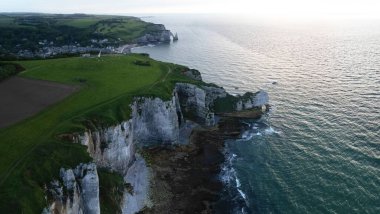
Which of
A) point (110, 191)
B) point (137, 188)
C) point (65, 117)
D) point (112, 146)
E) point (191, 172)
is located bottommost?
point (137, 188)

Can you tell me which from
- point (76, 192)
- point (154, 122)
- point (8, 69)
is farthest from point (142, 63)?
point (76, 192)

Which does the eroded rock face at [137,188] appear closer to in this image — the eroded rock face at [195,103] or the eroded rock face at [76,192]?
the eroded rock face at [76,192]

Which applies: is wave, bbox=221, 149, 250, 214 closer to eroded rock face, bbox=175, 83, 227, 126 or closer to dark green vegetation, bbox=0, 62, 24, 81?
eroded rock face, bbox=175, 83, 227, 126

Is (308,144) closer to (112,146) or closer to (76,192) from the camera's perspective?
(112,146)

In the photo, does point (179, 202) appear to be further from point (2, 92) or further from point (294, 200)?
point (2, 92)

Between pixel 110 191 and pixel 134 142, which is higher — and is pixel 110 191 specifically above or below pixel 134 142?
below

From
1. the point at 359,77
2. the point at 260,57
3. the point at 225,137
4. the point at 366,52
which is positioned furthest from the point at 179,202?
the point at 366,52

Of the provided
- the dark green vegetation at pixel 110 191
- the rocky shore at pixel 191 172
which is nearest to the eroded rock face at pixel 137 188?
the rocky shore at pixel 191 172
